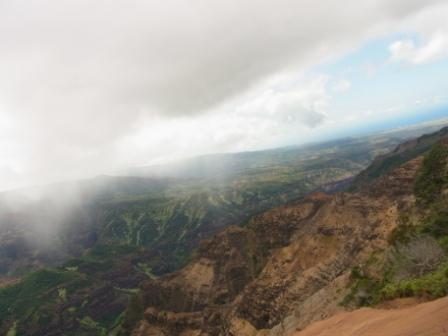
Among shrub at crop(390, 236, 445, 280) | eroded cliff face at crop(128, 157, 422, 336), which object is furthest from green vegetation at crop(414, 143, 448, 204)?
shrub at crop(390, 236, 445, 280)

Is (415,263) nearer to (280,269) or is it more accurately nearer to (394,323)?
(394,323)

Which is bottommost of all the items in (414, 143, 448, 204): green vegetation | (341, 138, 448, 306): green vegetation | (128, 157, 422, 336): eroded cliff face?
(128, 157, 422, 336): eroded cliff face

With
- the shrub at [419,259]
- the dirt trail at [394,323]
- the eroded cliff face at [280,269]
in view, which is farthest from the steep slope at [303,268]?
the dirt trail at [394,323]

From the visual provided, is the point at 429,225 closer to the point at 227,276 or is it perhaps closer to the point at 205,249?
the point at 227,276

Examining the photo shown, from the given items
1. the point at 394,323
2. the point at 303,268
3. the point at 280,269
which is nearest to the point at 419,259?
the point at 394,323

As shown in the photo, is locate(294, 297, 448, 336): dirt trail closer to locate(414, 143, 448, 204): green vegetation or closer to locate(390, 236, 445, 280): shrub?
locate(390, 236, 445, 280): shrub

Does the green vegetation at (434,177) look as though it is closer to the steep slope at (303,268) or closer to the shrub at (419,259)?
the steep slope at (303,268)

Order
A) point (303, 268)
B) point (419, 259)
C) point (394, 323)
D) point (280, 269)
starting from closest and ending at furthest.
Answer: point (394, 323), point (419, 259), point (303, 268), point (280, 269)
